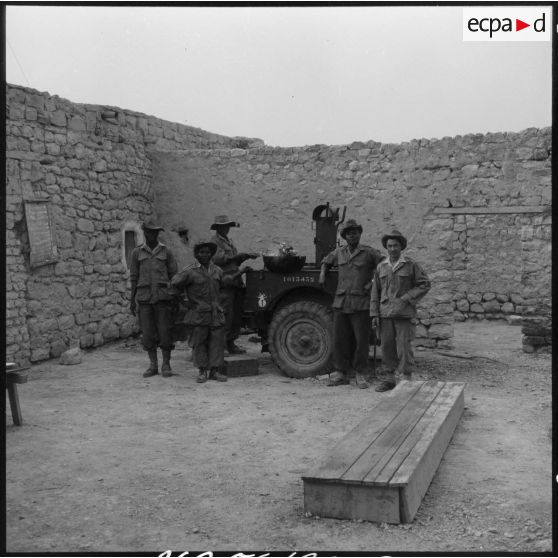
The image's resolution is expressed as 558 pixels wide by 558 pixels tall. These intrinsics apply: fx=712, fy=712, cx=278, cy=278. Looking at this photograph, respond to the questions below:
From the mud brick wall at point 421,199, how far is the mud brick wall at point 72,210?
0.79 m

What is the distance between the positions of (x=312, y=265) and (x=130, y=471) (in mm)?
4070

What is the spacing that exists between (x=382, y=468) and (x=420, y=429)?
0.93m

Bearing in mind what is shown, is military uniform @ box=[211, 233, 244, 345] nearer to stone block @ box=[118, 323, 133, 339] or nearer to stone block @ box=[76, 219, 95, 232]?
stone block @ box=[76, 219, 95, 232]

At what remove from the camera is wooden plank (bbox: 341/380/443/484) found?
3730mm

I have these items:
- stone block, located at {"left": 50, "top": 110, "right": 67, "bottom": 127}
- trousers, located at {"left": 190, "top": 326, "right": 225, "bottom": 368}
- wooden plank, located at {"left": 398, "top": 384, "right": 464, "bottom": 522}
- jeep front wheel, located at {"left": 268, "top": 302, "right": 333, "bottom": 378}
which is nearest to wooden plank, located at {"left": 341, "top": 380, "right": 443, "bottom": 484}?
wooden plank, located at {"left": 398, "top": 384, "right": 464, "bottom": 522}

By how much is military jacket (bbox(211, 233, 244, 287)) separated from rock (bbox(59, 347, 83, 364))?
2.06 metres

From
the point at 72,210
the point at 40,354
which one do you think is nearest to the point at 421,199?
the point at 72,210

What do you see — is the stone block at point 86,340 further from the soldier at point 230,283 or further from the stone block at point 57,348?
the soldier at point 230,283

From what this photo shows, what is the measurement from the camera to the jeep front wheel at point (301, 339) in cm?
756

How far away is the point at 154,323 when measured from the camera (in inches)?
308

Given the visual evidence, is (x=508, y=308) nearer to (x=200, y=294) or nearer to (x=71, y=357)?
(x=200, y=294)

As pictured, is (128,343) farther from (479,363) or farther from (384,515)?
(384,515)

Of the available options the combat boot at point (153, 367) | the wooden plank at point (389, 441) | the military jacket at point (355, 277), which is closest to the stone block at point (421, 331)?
the military jacket at point (355, 277)

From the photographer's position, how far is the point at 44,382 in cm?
748
